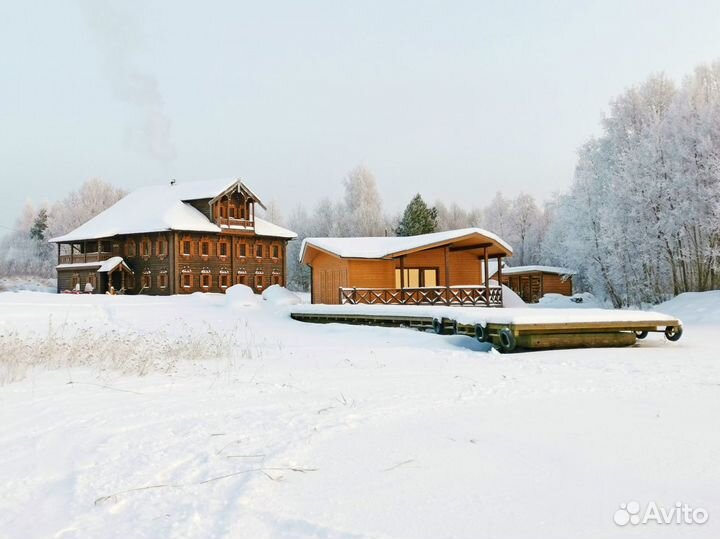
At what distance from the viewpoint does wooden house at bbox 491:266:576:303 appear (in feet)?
164

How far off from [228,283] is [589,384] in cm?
3679

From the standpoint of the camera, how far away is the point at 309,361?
10.2 m

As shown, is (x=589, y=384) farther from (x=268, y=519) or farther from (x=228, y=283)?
(x=228, y=283)

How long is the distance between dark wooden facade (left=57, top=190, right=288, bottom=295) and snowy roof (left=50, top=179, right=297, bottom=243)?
24.3 inches

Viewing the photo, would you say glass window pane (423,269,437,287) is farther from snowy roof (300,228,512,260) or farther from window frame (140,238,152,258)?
window frame (140,238,152,258)

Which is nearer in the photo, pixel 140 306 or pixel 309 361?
pixel 309 361

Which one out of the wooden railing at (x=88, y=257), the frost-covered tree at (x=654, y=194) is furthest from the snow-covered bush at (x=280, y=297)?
the wooden railing at (x=88, y=257)

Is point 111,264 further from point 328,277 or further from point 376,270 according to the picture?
point 376,270

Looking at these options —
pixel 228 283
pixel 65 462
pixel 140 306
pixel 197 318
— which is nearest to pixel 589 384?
pixel 65 462

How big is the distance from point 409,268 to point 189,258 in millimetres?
18961

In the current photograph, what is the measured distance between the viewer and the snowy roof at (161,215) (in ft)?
130

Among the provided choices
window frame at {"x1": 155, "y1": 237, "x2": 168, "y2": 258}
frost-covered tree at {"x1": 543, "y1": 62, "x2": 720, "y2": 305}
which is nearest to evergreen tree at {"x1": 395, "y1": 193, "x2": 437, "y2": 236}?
frost-covered tree at {"x1": 543, "y1": 62, "x2": 720, "y2": 305}

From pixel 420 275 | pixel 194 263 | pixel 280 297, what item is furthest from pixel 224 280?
pixel 420 275

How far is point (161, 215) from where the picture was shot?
40250 millimetres
